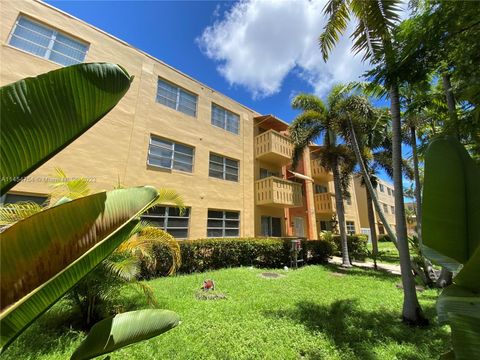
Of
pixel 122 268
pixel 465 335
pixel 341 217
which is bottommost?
pixel 122 268

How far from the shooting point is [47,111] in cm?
103

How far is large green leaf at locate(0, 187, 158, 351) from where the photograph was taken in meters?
0.98

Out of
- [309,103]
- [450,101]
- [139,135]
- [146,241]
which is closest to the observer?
[146,241]

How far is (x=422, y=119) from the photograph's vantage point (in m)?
10.4

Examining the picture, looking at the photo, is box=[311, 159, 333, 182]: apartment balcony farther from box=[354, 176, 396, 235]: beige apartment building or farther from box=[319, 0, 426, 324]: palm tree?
box=[319, 0, 426, 324]: palm tree

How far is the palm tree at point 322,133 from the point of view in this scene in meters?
14.0

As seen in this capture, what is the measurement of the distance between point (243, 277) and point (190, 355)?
5.56 m

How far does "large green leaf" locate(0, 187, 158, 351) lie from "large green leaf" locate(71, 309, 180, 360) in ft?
1.55

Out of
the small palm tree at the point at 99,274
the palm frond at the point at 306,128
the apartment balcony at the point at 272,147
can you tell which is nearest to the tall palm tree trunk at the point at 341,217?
the palm frond at the point at 306,128

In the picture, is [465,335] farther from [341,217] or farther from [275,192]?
[275,192]

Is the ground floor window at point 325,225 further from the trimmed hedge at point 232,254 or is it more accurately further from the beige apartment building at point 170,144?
the trimmed hedge at point 232,254

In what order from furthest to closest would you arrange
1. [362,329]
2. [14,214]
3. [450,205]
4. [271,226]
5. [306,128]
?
[271,226], [306,128], [362,329], [14,214], [450,205]

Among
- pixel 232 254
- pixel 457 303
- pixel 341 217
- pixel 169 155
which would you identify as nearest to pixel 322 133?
pixel 341 217

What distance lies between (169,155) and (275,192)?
7.12m
